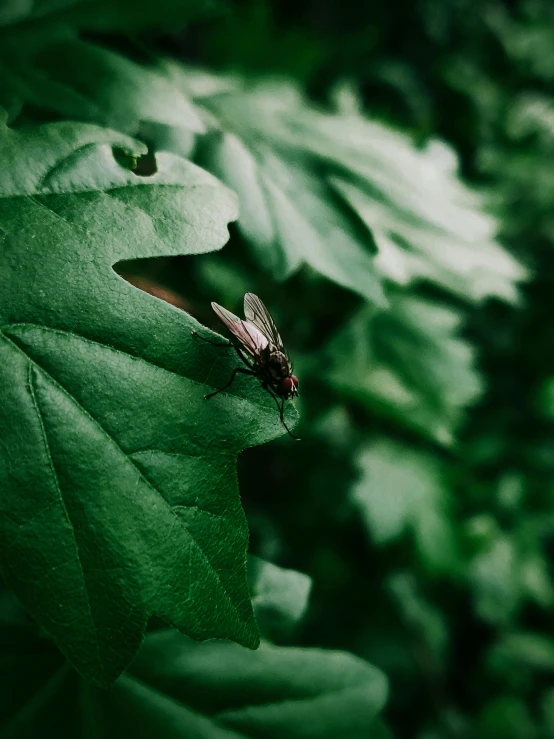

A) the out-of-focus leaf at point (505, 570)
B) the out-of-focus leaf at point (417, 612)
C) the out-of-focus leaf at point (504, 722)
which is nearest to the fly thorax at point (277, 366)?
the out-of-focus leaf at point (505, 570)

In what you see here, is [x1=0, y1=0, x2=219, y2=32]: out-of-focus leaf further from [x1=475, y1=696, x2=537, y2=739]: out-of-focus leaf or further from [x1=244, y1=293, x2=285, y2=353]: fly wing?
[x1=475, y1=696, x2=537, y2=739]: out-of-focus leaf

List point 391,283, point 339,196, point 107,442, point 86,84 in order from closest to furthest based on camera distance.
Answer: point 107,442
point 86,84
point 339,196
point 391,283

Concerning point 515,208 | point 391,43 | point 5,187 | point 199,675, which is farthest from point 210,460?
point 391,43

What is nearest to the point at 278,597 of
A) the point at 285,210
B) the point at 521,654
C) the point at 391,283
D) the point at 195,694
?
the point at 195,694

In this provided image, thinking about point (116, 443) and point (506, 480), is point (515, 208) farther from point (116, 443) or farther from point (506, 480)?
point (116, 443)

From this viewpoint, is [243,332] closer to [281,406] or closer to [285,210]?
[281,406]

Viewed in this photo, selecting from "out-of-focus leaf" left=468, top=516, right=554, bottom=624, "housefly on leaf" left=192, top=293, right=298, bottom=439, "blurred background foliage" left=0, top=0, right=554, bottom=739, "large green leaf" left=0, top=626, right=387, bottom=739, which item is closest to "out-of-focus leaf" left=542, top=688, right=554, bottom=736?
"blurred background foliage" left=0, top=0, right=554, bottom=739

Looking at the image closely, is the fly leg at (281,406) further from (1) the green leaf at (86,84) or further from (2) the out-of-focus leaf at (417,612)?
(2) the out-of-focus leaf at (417,612)
